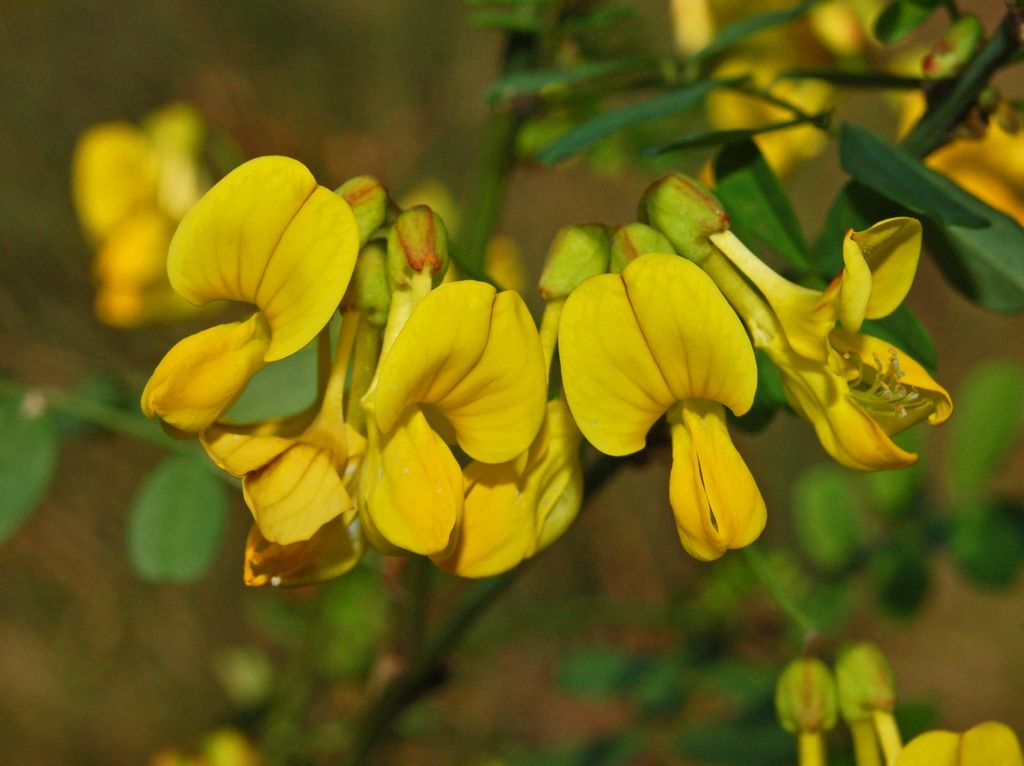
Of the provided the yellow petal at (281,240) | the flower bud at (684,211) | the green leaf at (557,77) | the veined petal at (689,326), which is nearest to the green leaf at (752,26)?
the green leaf at (557,77)

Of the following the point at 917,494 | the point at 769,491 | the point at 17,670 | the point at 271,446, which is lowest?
the point at 17,670

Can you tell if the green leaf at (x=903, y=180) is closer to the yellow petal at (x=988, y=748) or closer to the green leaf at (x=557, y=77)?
the green leaf at (x=557, y=77)

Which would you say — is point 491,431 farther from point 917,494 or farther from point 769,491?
point 769,491

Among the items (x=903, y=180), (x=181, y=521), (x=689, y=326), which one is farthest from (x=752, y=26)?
(x=181, y=521)

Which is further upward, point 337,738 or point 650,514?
point 337,738

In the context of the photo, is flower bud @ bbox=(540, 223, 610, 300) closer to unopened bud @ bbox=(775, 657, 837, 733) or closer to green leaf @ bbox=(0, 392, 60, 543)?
unopened bud @ bbox=(775, 657, 837, 733)

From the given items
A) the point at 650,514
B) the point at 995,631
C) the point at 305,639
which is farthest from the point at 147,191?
the point at 995,631
